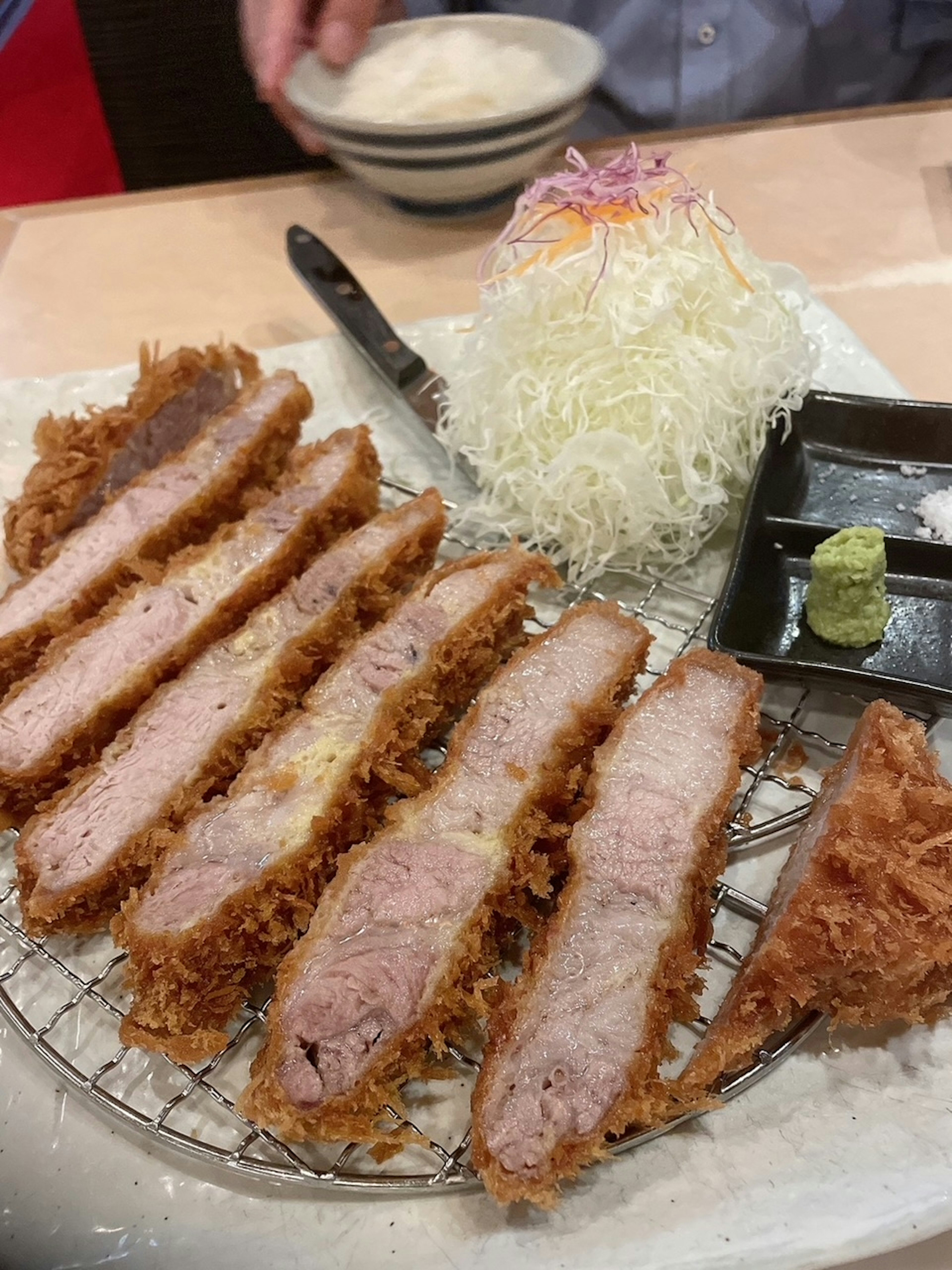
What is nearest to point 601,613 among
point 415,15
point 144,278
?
point 144,278

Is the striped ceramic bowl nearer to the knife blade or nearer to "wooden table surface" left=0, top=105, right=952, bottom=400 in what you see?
"wooden table surface" left=0, top=105, right=952, bottom=400

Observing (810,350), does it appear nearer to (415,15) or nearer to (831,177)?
(831,177)

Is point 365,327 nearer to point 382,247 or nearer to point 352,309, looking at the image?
point 352,309

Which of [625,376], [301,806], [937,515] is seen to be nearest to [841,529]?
[937,515]

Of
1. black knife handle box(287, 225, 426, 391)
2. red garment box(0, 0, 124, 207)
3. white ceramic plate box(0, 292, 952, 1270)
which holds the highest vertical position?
red garment box(0, 0, 124, 207)

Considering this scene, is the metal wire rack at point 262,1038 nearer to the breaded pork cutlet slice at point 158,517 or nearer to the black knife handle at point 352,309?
the breaded pork cutlet slice at point 158,517

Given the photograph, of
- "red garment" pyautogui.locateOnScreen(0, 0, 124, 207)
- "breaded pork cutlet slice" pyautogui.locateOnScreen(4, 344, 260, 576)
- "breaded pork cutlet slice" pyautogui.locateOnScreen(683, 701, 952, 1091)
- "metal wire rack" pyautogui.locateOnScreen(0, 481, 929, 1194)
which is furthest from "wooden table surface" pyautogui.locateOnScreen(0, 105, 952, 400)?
"breaded pork cutlet slice" pyautogui.locateOnScreen(683, 701, 952, 1091)
